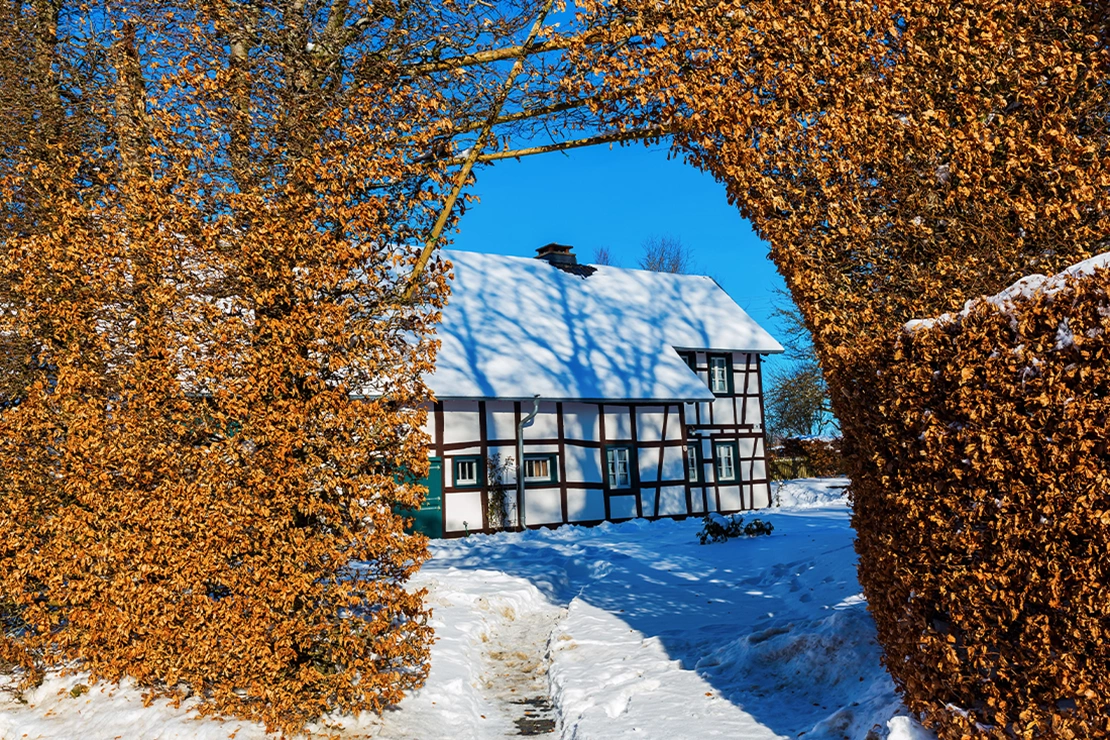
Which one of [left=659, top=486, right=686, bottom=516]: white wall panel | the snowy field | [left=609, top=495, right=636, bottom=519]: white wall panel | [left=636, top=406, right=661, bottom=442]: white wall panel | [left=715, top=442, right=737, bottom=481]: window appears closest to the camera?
the snowy field

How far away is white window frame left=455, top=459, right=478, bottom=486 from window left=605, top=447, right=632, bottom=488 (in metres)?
3.75

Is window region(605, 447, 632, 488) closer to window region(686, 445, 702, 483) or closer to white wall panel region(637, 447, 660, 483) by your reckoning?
white wall panel region(637, 447, 660, 483)

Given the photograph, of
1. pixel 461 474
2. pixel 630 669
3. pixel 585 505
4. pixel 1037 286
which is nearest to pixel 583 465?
pixel 585 505

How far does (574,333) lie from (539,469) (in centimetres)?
414

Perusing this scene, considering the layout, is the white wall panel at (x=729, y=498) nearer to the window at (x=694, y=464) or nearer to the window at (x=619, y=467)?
the window at (x=694, y=464)

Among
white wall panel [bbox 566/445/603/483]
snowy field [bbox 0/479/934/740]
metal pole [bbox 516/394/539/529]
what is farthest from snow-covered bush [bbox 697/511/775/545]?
white wall panel [bbox 566/445/603/483]

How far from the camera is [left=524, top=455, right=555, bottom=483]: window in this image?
64.9 feet

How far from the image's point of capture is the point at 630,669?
274 inches

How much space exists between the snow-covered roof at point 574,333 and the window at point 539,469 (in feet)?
5.58

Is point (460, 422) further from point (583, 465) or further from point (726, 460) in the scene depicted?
point (726, 460)

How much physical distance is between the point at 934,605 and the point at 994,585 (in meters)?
0.47

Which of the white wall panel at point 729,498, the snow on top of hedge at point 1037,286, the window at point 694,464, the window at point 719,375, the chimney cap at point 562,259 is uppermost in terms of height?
the chimney cap at point 562,259

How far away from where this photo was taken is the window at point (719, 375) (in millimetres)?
24375

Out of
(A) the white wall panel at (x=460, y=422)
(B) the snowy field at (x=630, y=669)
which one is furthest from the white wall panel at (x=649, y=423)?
(B) the snowy field at (x=630, y=669)
